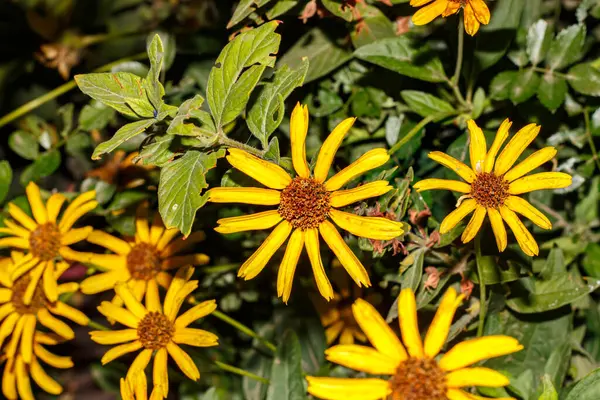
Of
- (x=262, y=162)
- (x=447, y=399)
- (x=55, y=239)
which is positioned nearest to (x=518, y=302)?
(x=447, y=399)

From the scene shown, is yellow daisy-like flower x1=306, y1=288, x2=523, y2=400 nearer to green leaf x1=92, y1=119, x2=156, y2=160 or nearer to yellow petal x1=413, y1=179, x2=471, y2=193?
yellow petal x1=413, y1=179, x2=471, y2=193

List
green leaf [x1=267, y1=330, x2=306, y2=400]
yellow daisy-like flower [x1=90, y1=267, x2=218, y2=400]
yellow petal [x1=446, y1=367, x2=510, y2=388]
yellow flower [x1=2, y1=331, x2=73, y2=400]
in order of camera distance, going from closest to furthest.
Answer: yellow petal [x1=446, y1=367, x2=510, y2=388] → yellow daisy-like flower [x1=90, y1=267, x2=218, y2=400] → green leaf [x1=267, y1=330, x2=306, y2=400] → yellow flower [x1=2, y1=331, x2=73, y2=400]

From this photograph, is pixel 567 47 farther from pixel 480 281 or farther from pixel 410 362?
pixel 410 362

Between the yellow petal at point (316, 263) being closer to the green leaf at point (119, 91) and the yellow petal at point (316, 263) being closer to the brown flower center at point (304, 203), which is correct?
the brown flower center at point (304, 203)

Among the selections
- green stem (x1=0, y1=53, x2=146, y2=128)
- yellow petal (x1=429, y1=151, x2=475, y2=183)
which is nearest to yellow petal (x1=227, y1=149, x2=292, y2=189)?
yellow petal (x1=429, y1=151, x2=475, y2=183)

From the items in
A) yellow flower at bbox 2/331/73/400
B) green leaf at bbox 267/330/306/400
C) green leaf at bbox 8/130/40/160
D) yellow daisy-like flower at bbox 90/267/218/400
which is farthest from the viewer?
green leaf at bbox 8/130/40/160

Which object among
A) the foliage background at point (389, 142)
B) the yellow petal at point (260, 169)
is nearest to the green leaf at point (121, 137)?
the foliage background at point (389, 142)
